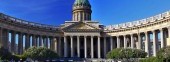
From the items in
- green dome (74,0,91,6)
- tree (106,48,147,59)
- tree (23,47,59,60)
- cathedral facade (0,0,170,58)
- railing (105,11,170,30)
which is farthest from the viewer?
green dome (74,0,91,6)

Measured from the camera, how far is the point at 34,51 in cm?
10269

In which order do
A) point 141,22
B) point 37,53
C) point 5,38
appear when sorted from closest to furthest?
point 37,53
point 5,38
point 141,22

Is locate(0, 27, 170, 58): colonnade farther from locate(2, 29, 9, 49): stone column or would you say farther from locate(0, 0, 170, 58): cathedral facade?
locate(2, 29, 9, 49): stone column

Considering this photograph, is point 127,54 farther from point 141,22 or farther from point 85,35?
point 85,35

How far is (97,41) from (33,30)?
23986 mm

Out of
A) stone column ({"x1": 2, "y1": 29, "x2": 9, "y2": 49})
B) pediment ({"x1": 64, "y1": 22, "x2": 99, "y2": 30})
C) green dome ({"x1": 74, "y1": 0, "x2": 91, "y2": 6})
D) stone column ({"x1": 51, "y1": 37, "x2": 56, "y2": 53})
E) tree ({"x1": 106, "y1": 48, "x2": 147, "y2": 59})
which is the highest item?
green dome ({"x1": 74, "y1": 0, "x2": 91, "y2": 6})

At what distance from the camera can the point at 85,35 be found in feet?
452

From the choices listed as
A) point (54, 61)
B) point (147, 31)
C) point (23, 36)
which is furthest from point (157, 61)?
point (23, 36)

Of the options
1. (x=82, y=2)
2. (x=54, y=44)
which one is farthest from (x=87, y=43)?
(x=82, y=2)

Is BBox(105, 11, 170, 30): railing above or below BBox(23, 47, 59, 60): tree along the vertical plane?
above

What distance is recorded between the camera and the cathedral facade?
121 meters

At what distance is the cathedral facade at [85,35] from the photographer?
4749 inches

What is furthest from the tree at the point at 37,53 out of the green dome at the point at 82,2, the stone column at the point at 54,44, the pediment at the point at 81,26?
the green dome at the point at 82,2

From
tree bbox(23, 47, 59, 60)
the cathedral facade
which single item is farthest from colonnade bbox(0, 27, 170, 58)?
tree bbox(23, 47, 59, 60)
